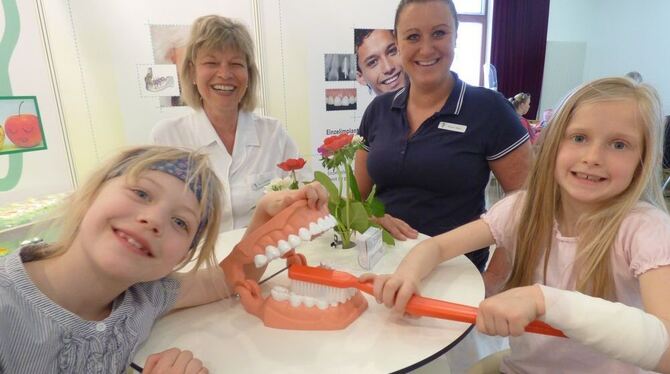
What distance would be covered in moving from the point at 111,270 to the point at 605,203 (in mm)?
1220

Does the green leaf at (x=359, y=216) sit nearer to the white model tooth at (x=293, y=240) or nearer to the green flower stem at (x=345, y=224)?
the green flower stem at (x=345, y=224)

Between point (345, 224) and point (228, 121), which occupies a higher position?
point (228, 121)

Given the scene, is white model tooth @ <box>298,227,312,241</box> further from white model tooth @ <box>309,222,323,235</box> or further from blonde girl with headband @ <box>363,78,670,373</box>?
blonde girl with headband @ <box>363,78,670,373</box>

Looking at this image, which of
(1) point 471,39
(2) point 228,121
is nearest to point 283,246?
(2) point 228,121

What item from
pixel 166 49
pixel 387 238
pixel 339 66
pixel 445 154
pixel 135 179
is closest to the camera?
pixel 135 179

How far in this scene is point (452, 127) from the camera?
161 centimetres

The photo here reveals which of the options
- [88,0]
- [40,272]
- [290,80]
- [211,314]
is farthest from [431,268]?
[88,0]

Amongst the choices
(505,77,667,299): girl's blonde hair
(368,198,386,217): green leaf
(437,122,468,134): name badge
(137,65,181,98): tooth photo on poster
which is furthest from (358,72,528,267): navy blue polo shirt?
(137,65,181,98): tooth photo on poster

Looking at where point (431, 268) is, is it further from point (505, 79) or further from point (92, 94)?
point (505, 79)

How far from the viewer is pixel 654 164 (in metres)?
1.00

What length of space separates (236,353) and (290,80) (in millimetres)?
2801

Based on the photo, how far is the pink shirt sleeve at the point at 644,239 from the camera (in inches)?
35.4

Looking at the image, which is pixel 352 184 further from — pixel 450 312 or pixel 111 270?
pixel 111 270

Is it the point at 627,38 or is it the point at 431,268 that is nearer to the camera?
the point at 431,268
